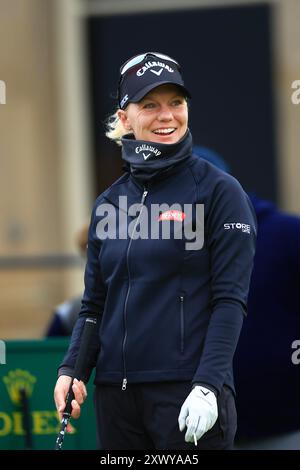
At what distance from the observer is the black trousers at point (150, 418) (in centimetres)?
369

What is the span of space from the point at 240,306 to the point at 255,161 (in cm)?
790

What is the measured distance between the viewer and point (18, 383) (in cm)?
557

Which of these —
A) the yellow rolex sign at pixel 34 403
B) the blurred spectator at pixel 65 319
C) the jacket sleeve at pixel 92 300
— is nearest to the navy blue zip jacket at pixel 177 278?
the jacket sleeve at pixel 92 300

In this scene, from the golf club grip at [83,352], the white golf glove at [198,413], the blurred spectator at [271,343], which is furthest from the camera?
the blurred spectator at [271,343]

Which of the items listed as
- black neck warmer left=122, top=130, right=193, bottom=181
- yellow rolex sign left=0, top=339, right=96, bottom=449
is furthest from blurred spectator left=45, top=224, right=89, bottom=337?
black neck warmer left=122, top=130, right=193, bottom=181

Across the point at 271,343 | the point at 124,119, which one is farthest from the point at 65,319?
the point at 124,119

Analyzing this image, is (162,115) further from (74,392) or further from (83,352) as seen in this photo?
(74,392)

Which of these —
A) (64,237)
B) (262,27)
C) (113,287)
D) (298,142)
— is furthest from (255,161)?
A: (113,287)

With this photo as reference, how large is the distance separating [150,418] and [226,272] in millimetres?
520

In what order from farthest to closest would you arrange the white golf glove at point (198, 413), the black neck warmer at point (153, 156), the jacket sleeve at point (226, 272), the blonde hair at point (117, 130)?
the blonde hair at point (117, 130) → the black neck warmer at point (153, 156) → the jacket sleeve at point (226, 272) → the white golf glove at point (198, 413)

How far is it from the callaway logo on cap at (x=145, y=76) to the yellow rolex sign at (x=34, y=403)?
193 cm

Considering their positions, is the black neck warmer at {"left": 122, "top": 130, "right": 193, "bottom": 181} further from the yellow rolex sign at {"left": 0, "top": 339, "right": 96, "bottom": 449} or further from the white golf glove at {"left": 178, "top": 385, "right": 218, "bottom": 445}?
the yellow rolex sign at {"left": 0, "top": 339, "right": 96, "bottom": 449}

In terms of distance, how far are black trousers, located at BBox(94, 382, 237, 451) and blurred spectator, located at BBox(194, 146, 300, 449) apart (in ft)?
3.38

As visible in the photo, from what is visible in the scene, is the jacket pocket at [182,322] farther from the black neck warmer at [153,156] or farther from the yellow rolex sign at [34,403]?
the yellow rolex sign at [34,403]
